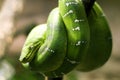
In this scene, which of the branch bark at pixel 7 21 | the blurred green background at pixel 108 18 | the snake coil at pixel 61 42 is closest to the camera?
the snake coil at pixel 61 42

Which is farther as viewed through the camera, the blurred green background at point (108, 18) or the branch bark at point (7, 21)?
the blurred green background at point (108, 18)

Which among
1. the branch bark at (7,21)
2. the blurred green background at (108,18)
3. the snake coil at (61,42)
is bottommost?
the blurred green background at (108,18)

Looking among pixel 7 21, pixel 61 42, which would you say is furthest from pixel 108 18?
pixel 61 42

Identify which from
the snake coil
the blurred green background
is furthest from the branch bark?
the snake coil

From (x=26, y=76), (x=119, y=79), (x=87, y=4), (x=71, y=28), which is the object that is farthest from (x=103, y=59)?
(x=119, y=79)

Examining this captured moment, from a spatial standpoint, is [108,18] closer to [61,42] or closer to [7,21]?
[7,21]

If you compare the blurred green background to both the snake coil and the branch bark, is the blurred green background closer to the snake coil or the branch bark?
the branch bark

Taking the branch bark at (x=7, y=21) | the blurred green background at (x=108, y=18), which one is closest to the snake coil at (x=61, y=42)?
the branch bark at (x=7, y=21)

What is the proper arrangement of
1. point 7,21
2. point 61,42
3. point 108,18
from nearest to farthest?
1. point 61,42
2. point 7,21
3. point 108,18

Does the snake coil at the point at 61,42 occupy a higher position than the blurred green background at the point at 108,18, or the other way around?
the snake coil at the point at 61,42

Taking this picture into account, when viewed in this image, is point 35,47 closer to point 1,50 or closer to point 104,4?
point 1,50

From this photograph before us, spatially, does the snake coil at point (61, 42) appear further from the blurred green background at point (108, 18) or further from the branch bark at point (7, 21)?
the blurred green background at point (108, 18)
